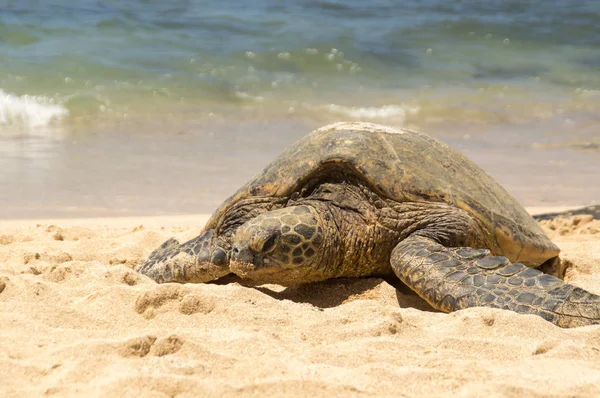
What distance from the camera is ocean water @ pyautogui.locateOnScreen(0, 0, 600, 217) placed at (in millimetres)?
7758

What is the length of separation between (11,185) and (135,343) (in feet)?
17.5

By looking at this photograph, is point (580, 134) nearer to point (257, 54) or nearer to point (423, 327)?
point (257, 54)

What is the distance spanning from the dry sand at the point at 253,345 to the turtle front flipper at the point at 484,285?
146mm

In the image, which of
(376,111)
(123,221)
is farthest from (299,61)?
(123,221)

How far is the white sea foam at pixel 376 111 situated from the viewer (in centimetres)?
1167

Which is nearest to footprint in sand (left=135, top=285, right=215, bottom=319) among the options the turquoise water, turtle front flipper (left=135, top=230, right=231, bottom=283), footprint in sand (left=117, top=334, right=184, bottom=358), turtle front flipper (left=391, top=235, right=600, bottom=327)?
footprint in sand (left=117, top=334, right=184, bottom=358)

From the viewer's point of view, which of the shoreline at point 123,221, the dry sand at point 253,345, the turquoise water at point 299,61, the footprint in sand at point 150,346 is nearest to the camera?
the dry sand at point 253,345

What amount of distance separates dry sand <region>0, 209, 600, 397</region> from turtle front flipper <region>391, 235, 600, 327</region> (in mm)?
146

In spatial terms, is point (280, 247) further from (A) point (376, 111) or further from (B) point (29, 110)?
(A) point (376, 111)

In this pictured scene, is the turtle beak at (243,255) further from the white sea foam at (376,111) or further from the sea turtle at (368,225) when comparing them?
the white sea foam at (376,111)

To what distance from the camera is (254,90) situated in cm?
1253

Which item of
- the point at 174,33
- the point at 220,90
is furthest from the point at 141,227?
the point at 174,33

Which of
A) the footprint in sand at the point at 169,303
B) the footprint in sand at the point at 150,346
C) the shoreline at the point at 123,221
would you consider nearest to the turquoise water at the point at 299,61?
the shoreline at the point at 123,221

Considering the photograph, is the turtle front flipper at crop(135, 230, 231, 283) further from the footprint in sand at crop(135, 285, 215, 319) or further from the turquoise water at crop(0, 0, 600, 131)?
the turquoise water at crop(0, 0, 600, 131)
